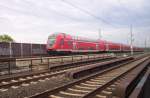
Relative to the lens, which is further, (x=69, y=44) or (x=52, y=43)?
(x=69, y=44)

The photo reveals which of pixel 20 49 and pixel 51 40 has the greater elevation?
pixel 51 40

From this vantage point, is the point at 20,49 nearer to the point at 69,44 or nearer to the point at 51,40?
the point at 51,40

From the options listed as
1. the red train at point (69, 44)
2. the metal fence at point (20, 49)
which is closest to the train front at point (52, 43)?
the red train at point (69, 44)

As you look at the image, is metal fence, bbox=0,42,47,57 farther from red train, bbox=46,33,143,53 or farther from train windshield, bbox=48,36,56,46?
train windshield, bbox=48,36,56,46

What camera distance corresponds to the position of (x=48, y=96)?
27.0 ft

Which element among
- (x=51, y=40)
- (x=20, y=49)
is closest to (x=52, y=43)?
(x=51, y=40)

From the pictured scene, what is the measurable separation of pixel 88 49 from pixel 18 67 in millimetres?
24462

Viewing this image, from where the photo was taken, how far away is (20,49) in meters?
33.7

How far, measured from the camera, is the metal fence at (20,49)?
3005cm

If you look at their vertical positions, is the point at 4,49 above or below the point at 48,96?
above

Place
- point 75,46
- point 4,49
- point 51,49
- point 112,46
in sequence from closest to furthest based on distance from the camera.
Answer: point 4,49, point 51,49, point 75,46, point 112,46

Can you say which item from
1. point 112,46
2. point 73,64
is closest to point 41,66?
point 73,64

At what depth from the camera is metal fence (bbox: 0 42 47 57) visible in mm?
30053

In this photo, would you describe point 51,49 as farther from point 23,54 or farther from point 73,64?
point 73,64
